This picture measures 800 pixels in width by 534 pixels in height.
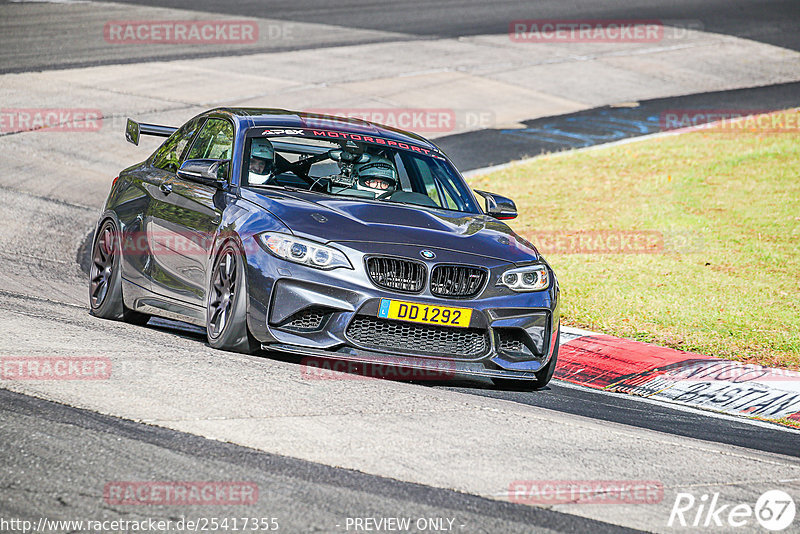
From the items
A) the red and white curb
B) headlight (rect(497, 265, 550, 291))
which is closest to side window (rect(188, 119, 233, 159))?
headlight (rect(497, 265, 550, 291))

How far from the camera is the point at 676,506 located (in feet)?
16.3

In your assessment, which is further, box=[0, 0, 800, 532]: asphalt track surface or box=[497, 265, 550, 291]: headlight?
box=[497, 265, 550, 291]: headlight

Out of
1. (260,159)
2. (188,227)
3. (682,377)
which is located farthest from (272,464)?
(682,377)

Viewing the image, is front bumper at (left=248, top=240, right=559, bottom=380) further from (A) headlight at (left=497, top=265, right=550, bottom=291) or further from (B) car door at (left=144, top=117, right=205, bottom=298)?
(B) car door at (left=144, top=117, right=205, bottom=298)


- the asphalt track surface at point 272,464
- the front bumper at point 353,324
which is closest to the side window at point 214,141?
the asphalt track surface at point 272,464

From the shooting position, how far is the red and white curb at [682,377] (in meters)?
8.03

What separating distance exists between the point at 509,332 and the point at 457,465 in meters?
2.10

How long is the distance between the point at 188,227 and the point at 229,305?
985 millimetres

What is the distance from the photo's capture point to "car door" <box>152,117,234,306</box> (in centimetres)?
752

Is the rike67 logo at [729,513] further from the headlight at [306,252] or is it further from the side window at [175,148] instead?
the side window at [175,148]

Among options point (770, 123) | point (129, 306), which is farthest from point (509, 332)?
point (770, 123)

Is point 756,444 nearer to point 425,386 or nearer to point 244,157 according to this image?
point 425,386

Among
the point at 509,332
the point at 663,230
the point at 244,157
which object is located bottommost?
the point at 663,230

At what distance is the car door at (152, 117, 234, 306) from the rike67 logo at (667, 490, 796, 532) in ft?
11.8
